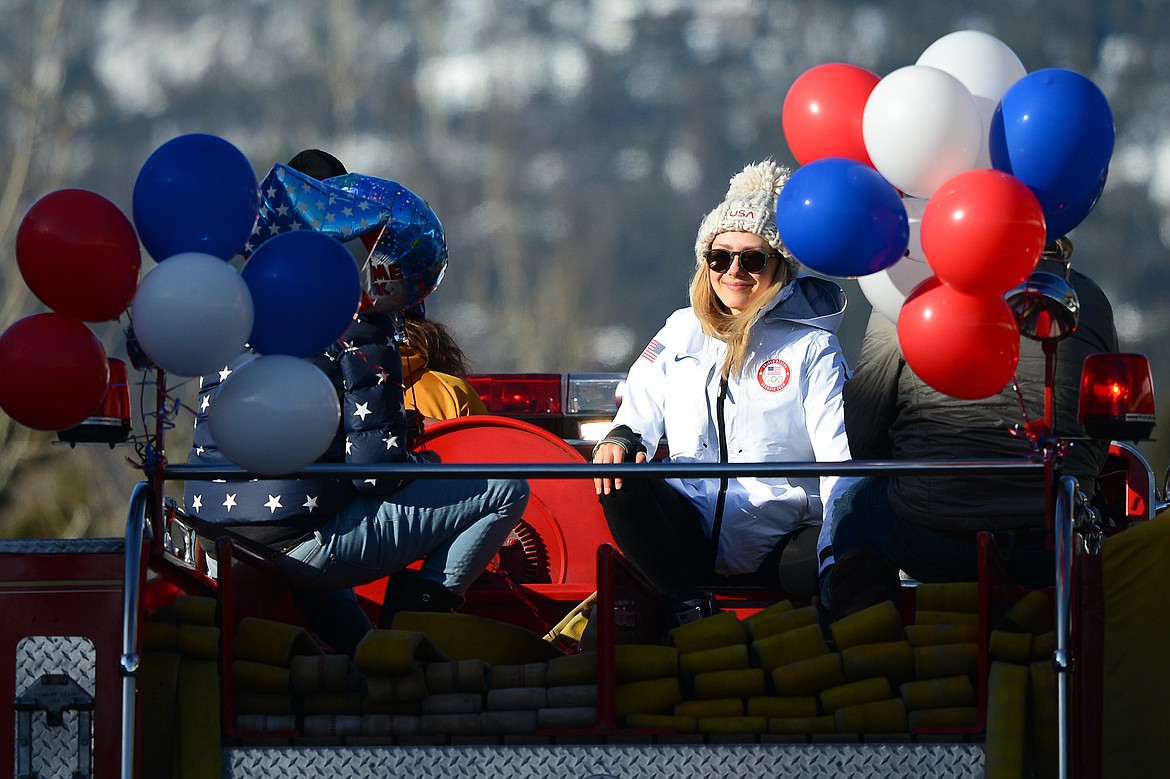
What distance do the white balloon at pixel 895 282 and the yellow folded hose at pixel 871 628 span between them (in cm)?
64

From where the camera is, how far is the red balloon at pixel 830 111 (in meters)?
3.43

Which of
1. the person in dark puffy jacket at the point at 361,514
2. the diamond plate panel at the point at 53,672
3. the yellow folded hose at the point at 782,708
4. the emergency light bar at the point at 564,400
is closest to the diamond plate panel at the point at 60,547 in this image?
the diamond plate panel at the point at 53,672

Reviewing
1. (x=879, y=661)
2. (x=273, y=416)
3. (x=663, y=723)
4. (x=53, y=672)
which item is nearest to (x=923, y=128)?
(x=879, y=661)

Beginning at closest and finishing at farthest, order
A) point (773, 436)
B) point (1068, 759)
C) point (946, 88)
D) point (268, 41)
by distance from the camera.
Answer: point (1068, 759) < point (946, 88) < point (773, 436) < point (268, 41)

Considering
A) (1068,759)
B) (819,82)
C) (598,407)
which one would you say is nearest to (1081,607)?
(1068,759)

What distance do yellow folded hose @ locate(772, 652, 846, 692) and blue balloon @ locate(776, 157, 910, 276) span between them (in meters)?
0.80

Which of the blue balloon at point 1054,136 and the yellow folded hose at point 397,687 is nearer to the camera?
the blue balloon at point 1054,136

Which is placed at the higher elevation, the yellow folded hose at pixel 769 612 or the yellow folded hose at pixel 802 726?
the yellow folded hose at pixel 769 612

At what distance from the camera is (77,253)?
308 centimetres

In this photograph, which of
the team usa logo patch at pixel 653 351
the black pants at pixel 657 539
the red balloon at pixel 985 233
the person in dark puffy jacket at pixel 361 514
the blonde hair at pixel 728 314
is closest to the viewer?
the red balloon at pixel 985 233

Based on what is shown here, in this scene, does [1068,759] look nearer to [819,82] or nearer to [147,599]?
[819,82]

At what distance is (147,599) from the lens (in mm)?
3217

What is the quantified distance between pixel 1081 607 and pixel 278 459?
5.19 ft

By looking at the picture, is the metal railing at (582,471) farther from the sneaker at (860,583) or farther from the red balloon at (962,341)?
the sneaker at (860,583)
